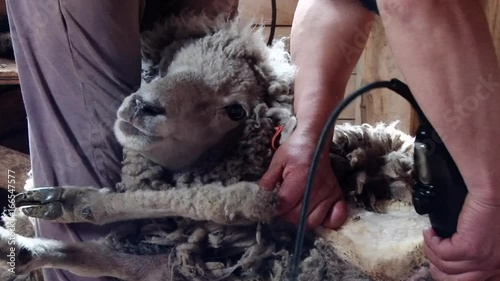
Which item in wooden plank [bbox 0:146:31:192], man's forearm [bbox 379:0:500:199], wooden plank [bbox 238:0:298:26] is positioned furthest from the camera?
wooden plank [bbox 238:0:298:26]

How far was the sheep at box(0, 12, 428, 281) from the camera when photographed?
0.63 meters

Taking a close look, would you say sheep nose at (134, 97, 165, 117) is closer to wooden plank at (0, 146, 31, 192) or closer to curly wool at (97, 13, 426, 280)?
curly wool at (97, 13, 426, 280)

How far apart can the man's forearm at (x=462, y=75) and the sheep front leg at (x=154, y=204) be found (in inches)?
7.8

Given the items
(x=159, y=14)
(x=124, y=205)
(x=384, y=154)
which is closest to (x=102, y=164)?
(x=124, y=205)

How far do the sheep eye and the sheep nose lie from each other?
97 millimetres

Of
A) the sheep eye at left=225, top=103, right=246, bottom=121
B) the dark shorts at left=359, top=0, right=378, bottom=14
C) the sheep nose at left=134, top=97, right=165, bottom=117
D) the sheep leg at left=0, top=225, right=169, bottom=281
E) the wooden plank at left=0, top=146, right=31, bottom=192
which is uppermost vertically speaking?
the dark shorts at left=359, top=0, right=378, bottom=14

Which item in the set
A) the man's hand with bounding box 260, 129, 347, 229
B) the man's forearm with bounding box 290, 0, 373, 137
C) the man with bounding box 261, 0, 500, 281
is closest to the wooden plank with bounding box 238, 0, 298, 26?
the man's forearm with bounding box 290, 0, 373, 137

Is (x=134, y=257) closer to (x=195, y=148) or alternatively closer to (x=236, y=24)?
(x=195, y=148)

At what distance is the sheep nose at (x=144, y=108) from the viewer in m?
0.63

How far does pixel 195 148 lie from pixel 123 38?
0.48 feet

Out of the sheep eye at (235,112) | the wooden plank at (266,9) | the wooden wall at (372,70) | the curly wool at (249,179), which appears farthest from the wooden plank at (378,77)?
the sheep eye at (235,112)

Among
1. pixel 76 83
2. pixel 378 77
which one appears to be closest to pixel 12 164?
pixel 76 83

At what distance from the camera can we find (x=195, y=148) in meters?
0.69

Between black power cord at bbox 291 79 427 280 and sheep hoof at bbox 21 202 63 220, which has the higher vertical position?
black power cord at bbox 291 79 427 280
